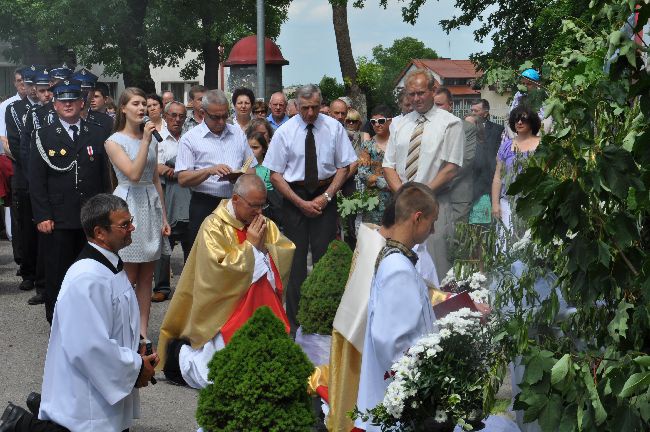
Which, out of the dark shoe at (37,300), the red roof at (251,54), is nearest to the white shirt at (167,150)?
the dark shoe at (37,300)

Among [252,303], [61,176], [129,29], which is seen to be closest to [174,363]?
[252,303]

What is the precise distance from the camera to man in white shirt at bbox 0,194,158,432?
17.8ft

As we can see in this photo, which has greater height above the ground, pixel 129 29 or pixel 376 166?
pixel 129 29

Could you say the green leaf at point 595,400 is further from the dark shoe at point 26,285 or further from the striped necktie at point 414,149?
the dark shoe at point 26,285

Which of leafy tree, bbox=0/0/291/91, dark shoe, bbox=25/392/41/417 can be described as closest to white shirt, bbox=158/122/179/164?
dark shoe, bbox=25/392/41/417

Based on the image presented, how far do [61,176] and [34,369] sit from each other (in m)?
1.58

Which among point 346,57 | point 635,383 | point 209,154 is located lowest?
point 635,383

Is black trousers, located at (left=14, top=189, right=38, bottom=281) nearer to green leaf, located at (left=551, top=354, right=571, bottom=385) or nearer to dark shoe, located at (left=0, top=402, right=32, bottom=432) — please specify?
dark shoe, located at (left=0, top=402, right=32, bottom=432)

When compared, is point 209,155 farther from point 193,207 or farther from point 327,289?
point 327,289

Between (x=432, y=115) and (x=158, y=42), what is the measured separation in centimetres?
3189

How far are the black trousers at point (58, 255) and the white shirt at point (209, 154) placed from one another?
105 centimetres

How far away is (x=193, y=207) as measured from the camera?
948 cm

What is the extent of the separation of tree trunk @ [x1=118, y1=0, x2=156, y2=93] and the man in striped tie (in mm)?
28464

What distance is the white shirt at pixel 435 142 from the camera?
28.7 feet
